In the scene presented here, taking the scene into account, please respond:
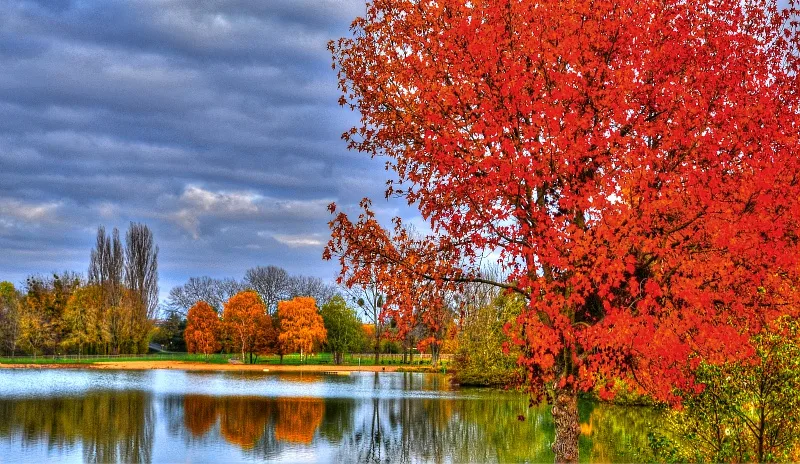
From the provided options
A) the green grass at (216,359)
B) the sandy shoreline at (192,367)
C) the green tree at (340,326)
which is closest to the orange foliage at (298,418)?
the sandy shoreline at (192,367)

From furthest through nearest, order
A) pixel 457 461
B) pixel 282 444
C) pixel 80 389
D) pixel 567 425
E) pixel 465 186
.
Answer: pixel 80 389
pixel 282 444
pixel 457 461
pixel 567 425
pixel 465 186

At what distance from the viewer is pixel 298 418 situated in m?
31.8

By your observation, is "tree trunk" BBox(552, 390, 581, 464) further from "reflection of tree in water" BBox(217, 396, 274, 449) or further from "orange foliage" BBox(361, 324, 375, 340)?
"orange foliage" BBox(361, 324, 375, 340)

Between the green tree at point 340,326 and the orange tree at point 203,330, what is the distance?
12.0m

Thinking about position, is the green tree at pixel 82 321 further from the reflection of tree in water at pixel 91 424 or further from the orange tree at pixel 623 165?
the orange tree at pixel 623 165

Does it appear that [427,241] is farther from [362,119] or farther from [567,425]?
[567,425]

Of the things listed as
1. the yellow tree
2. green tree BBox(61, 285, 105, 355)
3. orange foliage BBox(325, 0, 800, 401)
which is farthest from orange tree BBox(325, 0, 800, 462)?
green tree BBox(61, 285, 105, 355)

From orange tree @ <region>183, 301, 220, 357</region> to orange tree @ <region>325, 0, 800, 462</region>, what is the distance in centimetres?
7287

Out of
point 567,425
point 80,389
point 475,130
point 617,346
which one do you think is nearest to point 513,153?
point 475,130

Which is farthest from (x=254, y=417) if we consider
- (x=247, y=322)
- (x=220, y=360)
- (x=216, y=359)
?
(x=216, y=359)

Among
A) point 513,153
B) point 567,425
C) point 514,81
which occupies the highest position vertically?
point 514,81

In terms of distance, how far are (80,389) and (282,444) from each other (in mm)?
24276

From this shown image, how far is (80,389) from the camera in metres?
44.0

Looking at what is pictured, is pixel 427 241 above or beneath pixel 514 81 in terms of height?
beneath
